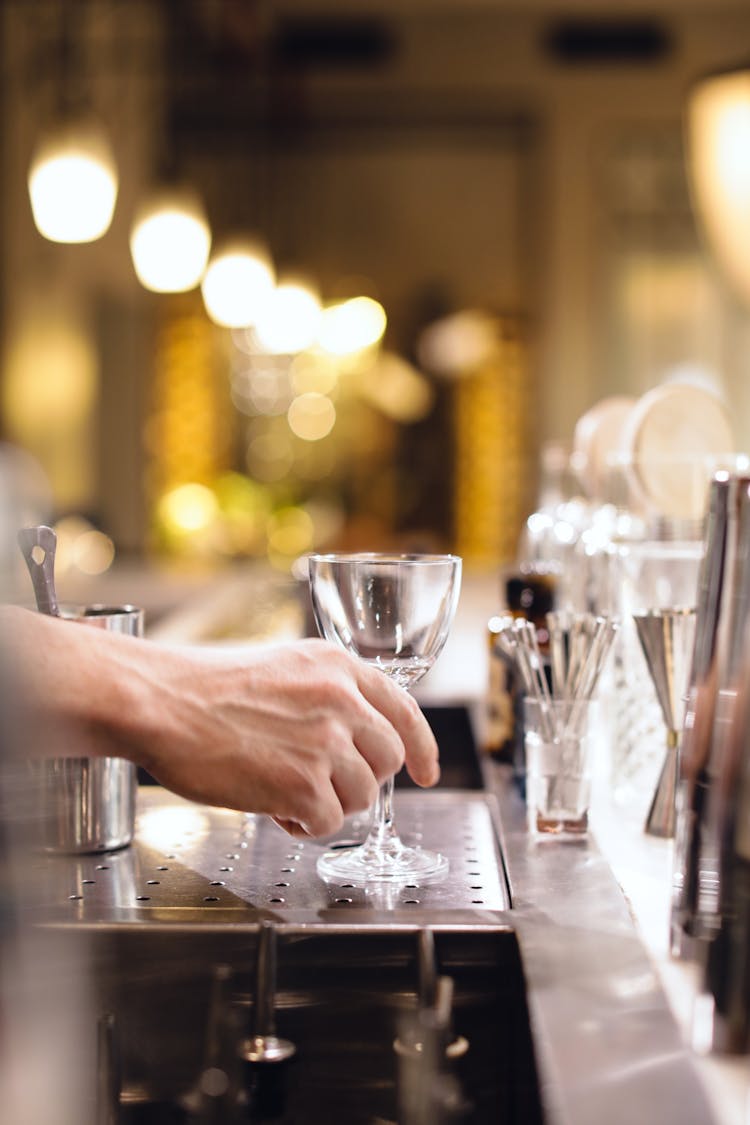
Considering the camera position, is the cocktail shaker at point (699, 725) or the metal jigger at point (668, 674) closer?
the cocktail shaker at point (699, 725)

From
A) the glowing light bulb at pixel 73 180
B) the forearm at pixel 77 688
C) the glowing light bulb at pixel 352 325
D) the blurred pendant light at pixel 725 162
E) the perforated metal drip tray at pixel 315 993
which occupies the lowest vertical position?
the perforated metal drip tray at pixel 315 993

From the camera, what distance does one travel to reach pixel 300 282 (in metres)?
6.71

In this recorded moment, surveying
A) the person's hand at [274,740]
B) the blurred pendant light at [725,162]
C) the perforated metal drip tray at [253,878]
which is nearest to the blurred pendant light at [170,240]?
the blurred pendant light at [725,162]

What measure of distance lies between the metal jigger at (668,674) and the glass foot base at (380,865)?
0.18 metres

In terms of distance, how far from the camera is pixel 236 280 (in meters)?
5.38

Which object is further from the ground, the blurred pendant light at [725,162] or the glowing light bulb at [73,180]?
the glowing light bulb at [73,180]

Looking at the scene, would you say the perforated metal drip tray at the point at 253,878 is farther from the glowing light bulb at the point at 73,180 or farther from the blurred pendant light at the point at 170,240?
the blurred pendant light at the point at 170,240

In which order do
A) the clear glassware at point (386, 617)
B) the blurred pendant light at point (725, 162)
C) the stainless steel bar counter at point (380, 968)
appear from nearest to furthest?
the stainless steel bar counter at point (380, 968)
the clear glassware at point (386, 617)
the blurred pendant light at point (725, 162)

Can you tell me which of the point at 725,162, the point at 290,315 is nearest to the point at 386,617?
the point at 725,162

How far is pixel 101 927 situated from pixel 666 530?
75cm

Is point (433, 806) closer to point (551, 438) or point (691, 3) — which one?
point (551, 438)

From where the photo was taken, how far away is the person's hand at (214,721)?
Answer: 2.86ft

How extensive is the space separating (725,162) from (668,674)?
782 millimetres

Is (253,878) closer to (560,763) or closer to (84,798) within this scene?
(84,798)
